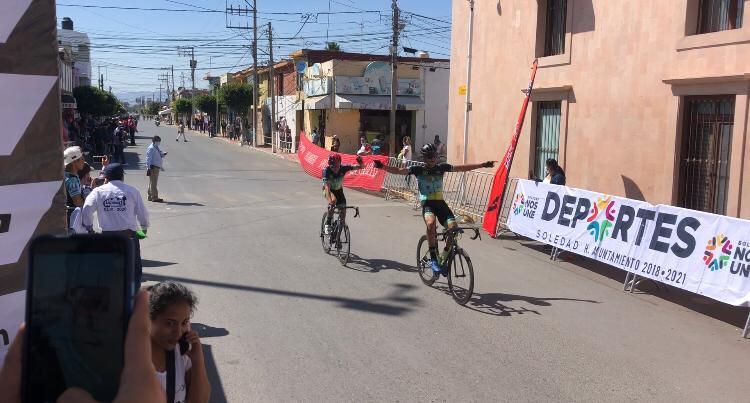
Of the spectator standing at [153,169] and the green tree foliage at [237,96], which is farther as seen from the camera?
the green tree foliage at [237,96]

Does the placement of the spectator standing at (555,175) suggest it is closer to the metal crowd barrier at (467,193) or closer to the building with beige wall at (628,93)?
the building with beige wall at (628,93)

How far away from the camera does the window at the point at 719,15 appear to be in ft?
34.1

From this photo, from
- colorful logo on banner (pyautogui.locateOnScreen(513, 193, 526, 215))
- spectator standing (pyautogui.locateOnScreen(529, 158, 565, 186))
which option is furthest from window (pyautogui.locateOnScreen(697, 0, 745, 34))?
colorful logo on banner (pyautogui.locateOnScreen(513, 193, 526, 215))

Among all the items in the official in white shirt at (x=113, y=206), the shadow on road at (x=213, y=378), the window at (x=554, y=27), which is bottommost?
the shadow on road at (x=213, y=378)

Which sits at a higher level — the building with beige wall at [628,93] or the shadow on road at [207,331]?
the building with beige wall at [628,93]

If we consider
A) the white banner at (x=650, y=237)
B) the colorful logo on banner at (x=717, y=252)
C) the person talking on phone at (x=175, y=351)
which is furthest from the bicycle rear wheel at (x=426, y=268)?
the person talking on phone at (x=175, y=351)

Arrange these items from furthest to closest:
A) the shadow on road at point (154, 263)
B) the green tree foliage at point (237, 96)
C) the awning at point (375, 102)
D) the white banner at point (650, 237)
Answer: the green tree foliage at point (237, 96), the awning at point (375, 102), the shadow on road at point (154, 263), the white banner at point (650, 237)

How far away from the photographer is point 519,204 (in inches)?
460

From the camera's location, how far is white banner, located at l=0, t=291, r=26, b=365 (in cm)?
251

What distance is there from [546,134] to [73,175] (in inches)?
418

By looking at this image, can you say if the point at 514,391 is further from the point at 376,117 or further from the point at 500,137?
the point at 376,117

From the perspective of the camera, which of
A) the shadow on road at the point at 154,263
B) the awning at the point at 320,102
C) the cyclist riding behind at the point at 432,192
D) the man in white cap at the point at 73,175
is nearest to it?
the man in white cap at the point at 73,175

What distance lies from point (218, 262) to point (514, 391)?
18.9 feet

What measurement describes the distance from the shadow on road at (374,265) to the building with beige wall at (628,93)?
496 cm
